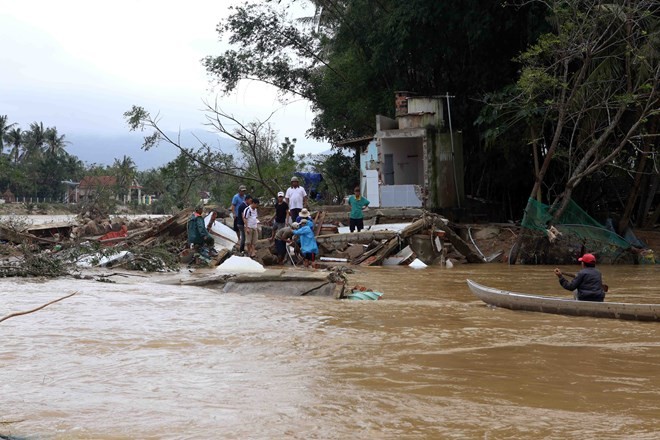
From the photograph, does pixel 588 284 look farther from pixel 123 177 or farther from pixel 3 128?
pixel 3 128

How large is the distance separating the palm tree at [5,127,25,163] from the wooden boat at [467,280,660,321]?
8750 centimetres

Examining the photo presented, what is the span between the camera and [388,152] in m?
Answer: 26.0

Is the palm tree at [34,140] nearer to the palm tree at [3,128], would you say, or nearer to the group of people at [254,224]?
the palm tree at [3,128]

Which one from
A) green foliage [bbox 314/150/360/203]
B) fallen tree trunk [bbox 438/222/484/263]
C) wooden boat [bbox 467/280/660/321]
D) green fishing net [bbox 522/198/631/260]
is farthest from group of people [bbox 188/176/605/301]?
green foliage [bbox 314/150/360/203]

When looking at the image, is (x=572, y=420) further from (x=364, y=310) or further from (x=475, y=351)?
(x=364, y=310)

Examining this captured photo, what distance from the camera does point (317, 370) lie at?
795 cm

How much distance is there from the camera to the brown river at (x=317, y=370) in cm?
612

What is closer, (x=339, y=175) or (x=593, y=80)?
(x=593, y=80)

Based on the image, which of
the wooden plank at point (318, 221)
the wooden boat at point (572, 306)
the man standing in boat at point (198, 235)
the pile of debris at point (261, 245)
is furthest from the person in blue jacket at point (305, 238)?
the wooden boat at point (572, 306)

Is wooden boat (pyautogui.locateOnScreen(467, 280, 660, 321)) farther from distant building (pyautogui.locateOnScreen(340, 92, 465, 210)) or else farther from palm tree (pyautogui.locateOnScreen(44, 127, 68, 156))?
palm tree (pyautogui.locateOnScreen(44, 127, 68, 156))

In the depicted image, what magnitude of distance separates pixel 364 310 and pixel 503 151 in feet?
44.9

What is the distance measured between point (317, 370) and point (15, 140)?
91.1 meters

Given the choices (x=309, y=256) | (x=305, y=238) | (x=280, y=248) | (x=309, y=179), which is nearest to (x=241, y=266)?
(x=305, y=238)

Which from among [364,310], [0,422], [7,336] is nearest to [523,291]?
[364,310]
